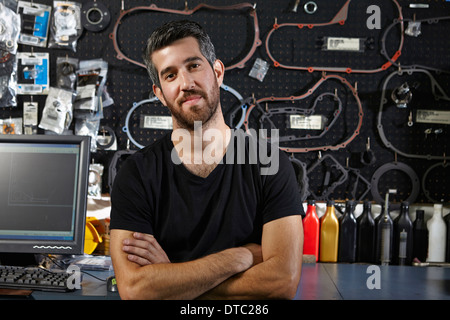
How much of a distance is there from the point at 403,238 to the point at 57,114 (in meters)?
1.80

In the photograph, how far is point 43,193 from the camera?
1.66 metres

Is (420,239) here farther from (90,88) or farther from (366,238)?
(90,88)

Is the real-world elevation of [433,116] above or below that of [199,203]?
above

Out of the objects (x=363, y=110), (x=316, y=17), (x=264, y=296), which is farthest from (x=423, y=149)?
(x=264, y=296)

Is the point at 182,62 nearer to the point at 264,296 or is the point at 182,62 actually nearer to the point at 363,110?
the point at 264,296

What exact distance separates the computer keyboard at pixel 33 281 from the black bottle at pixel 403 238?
148cm

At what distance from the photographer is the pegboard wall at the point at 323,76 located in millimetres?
2344

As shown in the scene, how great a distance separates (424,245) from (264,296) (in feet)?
4.02

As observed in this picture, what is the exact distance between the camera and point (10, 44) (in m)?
2.32

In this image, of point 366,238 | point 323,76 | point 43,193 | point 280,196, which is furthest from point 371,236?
point 43,193

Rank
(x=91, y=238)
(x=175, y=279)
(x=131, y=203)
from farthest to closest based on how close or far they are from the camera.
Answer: (x=91, y=238)
(x=131, y=203)
(x=175, y=279)

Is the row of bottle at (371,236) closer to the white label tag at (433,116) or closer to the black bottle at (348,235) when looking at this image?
the black bottle at (348,235)

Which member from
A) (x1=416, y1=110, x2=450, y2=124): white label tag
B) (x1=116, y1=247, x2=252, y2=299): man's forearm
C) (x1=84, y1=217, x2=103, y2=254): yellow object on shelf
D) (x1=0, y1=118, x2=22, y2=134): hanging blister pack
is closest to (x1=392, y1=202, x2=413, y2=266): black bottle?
(x1=416, y1=110, x2=450, y2=124): white label tag

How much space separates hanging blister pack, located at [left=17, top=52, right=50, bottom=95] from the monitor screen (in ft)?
2.51
